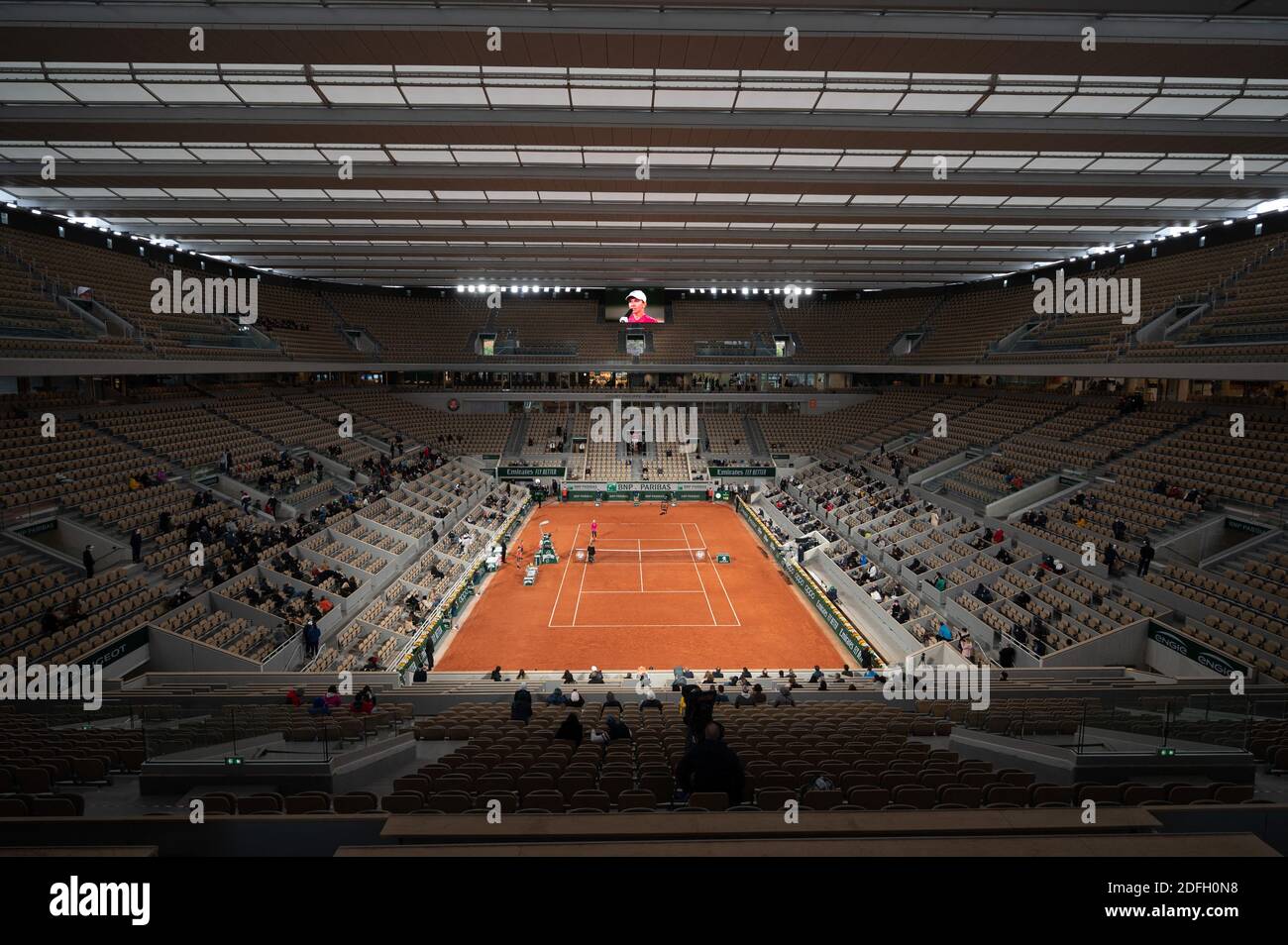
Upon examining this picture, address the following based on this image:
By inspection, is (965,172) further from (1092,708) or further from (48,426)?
(48,426)

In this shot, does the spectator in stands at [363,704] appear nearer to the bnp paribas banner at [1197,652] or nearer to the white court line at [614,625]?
the white court line at [614,625]

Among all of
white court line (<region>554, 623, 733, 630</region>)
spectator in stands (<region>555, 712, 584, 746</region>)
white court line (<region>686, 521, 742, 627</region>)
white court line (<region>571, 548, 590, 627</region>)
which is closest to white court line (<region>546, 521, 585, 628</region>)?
white court line (<region>554, 623, 733, 630</region>)

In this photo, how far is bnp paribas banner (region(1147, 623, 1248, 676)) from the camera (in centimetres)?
1545

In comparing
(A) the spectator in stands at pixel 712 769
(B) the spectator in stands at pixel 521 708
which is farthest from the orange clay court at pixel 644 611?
(A) the spectator in stands at pixel 712 769

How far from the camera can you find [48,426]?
22.1 metres

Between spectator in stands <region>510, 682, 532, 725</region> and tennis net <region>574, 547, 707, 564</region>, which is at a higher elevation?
tennis net <region>574, 547, 707, 564</region>

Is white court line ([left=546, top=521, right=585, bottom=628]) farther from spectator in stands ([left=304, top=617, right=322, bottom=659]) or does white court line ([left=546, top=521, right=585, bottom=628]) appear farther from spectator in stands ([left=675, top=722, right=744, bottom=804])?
spectator in stands ([left=675, top=722, right=744, bottom=804])

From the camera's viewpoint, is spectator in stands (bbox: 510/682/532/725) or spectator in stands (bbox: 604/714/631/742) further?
spectator in stands (bbox: 510/682/532/725)

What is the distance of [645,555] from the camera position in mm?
33375

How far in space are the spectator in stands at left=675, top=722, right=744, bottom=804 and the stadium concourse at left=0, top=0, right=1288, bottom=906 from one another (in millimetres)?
49

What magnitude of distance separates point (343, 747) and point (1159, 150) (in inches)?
954
